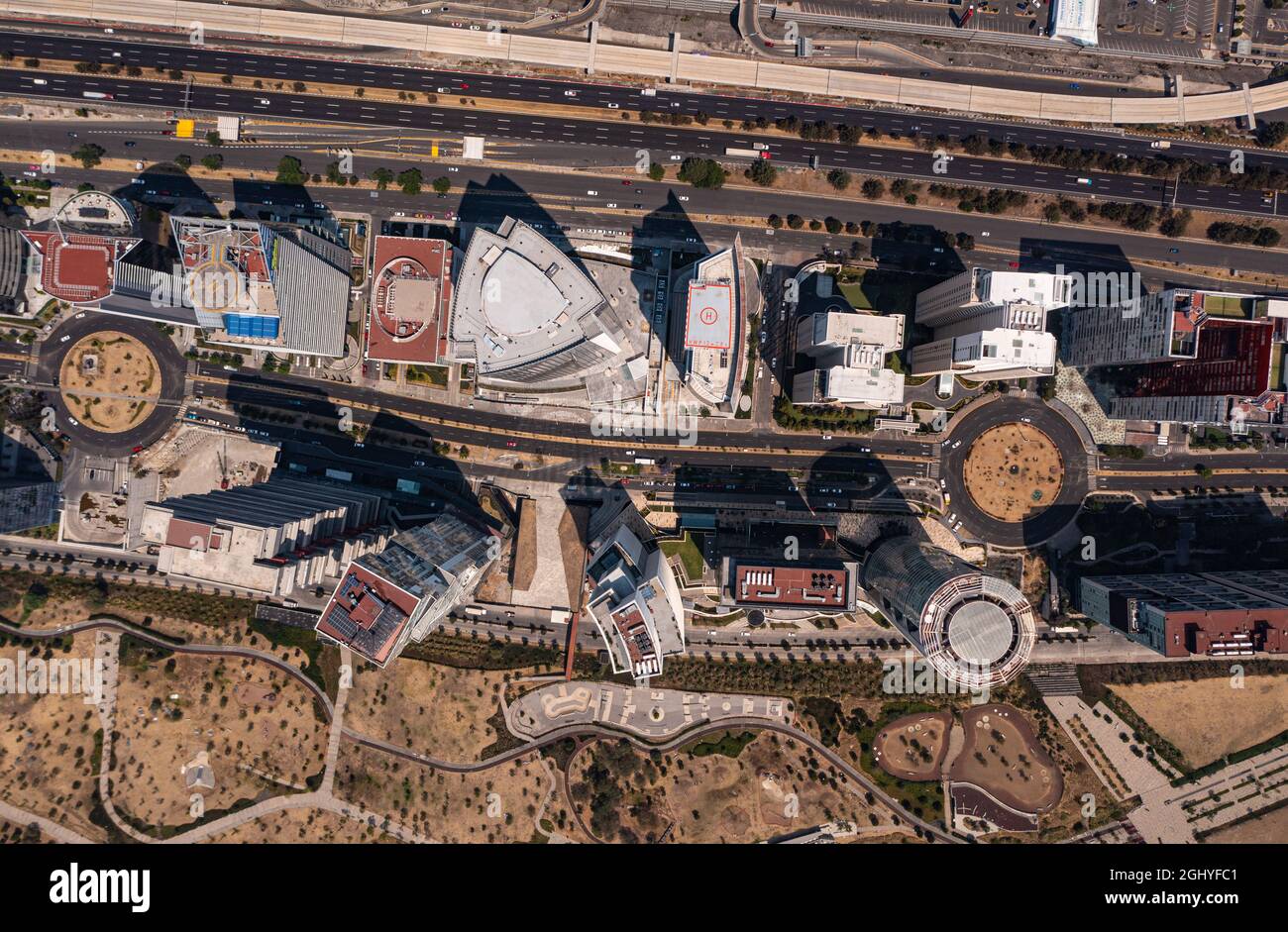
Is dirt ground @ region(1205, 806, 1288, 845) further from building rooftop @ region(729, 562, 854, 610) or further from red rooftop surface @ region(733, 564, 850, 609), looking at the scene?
red rooftop surface @ region(733, 564, 850, 609)

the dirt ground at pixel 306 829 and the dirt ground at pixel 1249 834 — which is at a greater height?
the dirt ground at pixel 1249 834

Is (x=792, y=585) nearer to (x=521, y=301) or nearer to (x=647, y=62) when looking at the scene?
(x=521, y=301)

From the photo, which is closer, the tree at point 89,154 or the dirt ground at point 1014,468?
the tree at point 89,154

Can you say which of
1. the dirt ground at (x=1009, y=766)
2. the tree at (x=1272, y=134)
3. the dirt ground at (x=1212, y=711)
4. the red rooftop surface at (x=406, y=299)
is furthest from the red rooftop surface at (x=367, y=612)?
the tree at (x=1272, y=134)

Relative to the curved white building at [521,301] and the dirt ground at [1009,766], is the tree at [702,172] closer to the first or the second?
the curved white building at [521,301]

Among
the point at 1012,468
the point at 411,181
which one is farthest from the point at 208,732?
the point at 1012,468

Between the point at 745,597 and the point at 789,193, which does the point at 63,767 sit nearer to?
the point at 745,597
